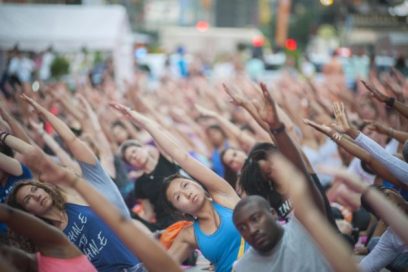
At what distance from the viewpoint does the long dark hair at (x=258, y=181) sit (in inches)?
195

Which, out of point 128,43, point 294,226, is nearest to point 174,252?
point 294,226

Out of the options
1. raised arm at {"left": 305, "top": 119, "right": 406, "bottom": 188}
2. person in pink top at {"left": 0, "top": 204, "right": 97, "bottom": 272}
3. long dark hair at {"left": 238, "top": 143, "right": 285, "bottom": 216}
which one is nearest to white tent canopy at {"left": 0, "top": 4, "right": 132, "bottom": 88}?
long dark hair at {"left": 238, "top": 143, "right": 285, "bottom": 216}

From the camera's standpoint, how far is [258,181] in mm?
5008

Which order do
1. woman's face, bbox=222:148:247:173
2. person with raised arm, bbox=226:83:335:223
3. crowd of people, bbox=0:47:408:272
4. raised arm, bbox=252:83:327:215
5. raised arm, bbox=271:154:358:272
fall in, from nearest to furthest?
raised arm, bbox=271:154:358:272, crowd of people, bbox=0:47:408:272, raised arm, bbox=252:83:327:215, person with raised arm, bbox=226:83:335:223, woman's face, bbox=222:148:247:173

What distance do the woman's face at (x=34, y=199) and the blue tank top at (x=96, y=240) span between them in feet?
0.96

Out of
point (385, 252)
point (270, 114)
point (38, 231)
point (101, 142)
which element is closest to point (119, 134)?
point (101, 142)

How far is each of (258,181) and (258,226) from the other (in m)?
1.40

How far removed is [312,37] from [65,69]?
38.7m

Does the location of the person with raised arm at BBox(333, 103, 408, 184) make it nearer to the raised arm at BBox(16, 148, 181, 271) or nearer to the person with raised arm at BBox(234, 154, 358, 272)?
the person with raised arm at BBox(234, 154, 358, 272)

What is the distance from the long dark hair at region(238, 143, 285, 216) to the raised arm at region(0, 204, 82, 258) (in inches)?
60.1

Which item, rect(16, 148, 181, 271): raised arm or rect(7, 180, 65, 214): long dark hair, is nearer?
rect(16, 148, 181, 271): raised arm

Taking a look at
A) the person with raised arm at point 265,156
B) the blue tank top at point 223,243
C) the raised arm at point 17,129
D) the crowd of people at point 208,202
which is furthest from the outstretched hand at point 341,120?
the raised arm at point 17,129

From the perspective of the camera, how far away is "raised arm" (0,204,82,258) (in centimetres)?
360

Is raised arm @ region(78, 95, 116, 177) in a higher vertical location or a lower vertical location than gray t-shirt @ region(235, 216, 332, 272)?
lower
